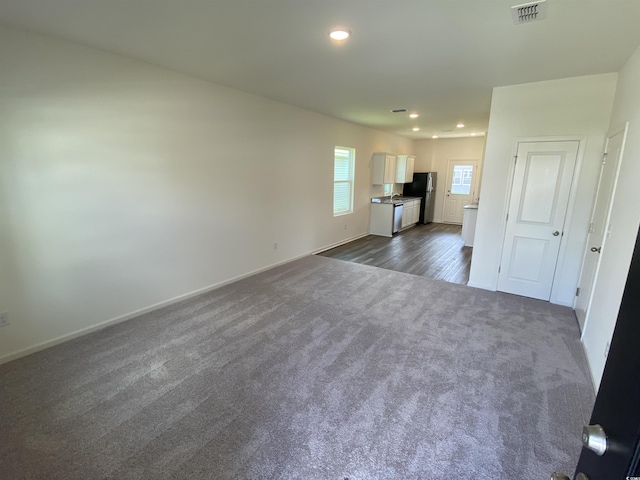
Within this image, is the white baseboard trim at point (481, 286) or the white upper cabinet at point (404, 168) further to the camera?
the white upper cabinet at point (404, 168)

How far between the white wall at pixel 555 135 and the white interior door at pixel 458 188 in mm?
5515

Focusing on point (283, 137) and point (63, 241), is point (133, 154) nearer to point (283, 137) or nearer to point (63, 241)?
point (63, 241)

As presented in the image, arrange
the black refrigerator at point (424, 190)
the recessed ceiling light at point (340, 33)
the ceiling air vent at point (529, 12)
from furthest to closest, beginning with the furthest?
the black refrigerator at point (424, 190), the recessed ceiling light at point (340, 33), the ceiling air vent at point (529, 12)

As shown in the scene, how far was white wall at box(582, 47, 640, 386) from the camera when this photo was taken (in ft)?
7.00

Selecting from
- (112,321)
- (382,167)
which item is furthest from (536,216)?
(112,321)

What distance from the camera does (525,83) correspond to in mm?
3559

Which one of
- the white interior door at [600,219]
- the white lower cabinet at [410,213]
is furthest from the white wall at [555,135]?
the white lower cabinet at [410,213]

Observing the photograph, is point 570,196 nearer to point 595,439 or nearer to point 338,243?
point 595,439

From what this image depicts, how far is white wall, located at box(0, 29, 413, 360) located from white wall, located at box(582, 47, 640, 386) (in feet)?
13.1

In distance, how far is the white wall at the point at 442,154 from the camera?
8805 mm

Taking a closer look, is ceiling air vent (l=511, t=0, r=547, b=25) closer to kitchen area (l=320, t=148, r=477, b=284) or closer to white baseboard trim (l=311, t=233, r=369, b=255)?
kitchen area (l=320, t=148, r=477, b=284)

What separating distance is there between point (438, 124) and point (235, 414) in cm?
653

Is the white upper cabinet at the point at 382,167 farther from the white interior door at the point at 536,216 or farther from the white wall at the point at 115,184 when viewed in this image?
the white interior door at the point at 536,216

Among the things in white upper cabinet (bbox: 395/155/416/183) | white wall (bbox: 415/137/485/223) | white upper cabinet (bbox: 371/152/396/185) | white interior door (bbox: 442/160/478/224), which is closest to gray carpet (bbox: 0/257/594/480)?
white upper cabinet (bbox: 371/152/396/185)
